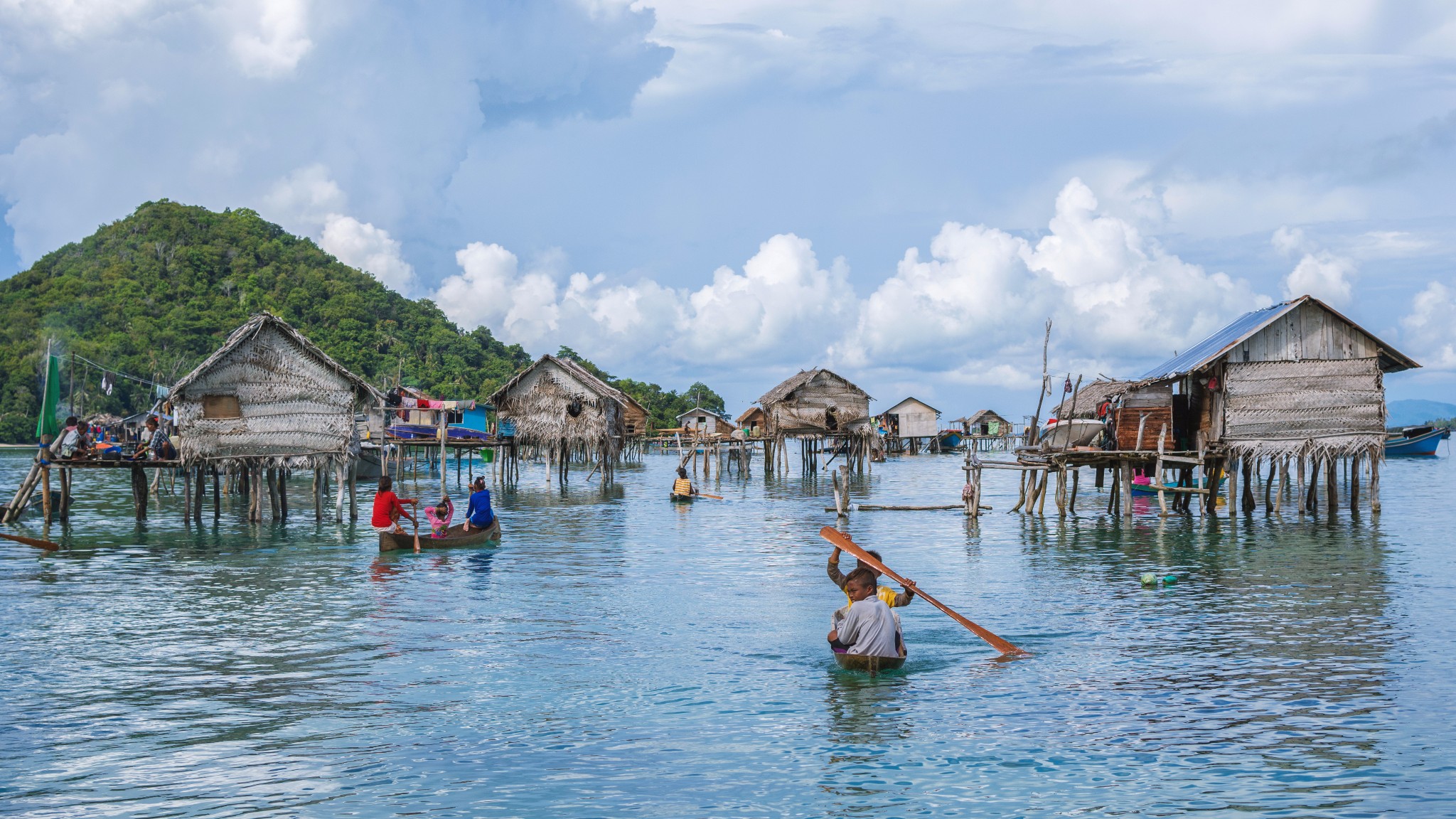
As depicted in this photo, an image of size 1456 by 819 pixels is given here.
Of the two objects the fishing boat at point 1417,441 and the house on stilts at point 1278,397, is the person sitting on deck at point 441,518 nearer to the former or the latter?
the house on stilts at point 1278,397

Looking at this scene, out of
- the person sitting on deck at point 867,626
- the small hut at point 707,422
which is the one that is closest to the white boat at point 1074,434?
the person sitting on deck at point 867,626

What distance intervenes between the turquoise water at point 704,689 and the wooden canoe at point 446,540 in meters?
0.47

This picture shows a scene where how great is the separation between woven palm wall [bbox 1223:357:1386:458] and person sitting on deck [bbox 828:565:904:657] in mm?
19759

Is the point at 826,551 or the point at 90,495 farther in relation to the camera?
the point at 90,495

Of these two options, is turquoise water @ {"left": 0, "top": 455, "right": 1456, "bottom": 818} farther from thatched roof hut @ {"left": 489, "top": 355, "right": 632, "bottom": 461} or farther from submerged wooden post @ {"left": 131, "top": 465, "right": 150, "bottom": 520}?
thatched roof hut @ {"left": 489, "top": 355, "right": 632, "bottom": 461}

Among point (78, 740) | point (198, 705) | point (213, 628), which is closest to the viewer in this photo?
point (78, 740)

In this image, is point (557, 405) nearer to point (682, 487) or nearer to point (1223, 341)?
point (682, 487)

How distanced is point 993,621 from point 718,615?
13.5 feet

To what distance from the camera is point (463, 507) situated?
127ft

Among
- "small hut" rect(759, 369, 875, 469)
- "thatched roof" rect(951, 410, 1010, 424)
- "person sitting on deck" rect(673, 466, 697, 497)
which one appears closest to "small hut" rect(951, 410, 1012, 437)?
"thatched roof" rect(951, 410, 1010, 424)

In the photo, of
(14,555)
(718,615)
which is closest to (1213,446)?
(718,615)

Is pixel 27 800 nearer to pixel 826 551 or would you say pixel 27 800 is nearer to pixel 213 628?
pixel 213 628

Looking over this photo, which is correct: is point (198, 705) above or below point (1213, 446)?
below

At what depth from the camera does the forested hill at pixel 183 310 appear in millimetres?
80312
